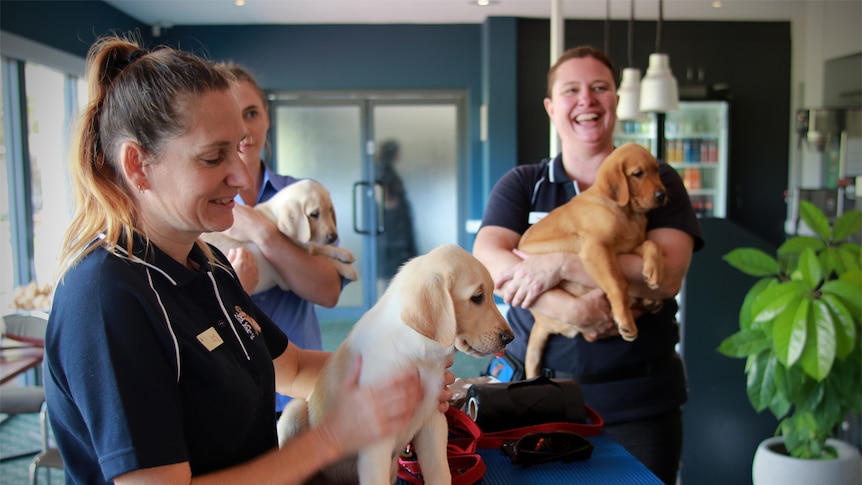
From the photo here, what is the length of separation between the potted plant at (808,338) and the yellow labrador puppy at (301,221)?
2.15 m

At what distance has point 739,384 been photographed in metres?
3.92

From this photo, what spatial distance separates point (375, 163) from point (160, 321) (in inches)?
305

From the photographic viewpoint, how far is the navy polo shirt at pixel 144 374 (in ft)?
2.74

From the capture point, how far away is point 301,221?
211 cm

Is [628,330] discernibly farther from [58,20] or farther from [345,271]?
[58,20]

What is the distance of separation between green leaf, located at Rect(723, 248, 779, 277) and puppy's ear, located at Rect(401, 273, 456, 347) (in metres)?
2.78

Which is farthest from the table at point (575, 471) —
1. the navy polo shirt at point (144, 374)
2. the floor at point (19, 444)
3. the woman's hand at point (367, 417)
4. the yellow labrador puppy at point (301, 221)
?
the floor at point (19, 444)

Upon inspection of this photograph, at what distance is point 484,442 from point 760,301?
2332 mm

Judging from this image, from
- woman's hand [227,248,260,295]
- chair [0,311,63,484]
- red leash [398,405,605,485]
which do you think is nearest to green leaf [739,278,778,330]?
red leash [398,405,605,485]

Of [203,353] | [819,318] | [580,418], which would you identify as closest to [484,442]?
[580,418]

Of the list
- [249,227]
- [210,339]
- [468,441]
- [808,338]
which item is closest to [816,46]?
[808,338]

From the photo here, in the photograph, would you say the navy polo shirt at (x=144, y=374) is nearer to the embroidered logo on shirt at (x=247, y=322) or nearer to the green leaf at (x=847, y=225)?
the embroidered logo on shirt at (x=247, y=322)

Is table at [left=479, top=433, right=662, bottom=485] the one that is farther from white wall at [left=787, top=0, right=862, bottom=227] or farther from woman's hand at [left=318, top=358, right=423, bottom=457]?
white wall at [left=787, top=0, right=862, bottom=227]

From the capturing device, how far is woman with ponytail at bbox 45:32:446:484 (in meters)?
0.84
